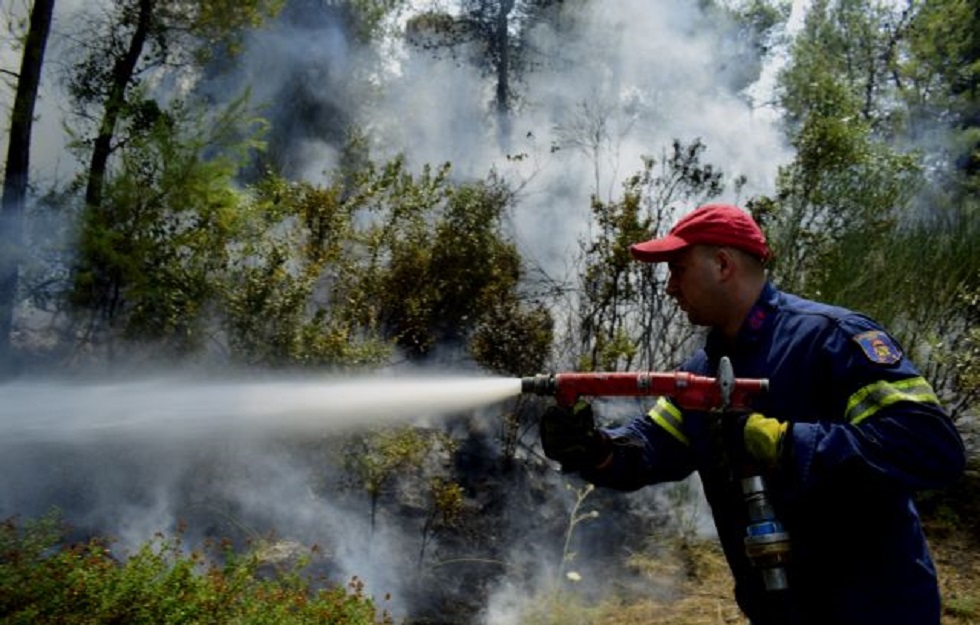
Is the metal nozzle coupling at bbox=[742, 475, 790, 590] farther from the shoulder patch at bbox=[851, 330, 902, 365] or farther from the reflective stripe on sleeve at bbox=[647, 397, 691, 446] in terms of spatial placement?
the reflective stripe on sleeve at bbox=[647, 397, 691, 446]

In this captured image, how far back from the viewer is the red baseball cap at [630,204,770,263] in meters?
2.37

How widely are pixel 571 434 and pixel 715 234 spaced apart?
801 millimetres

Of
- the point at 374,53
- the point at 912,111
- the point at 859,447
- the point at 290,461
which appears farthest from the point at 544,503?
the point at 912,111

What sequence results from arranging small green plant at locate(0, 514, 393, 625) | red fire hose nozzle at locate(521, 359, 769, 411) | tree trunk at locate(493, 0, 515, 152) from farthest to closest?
1. tree trunk at locate(493, 0, 515, 152)
2. small green plant at locate(0, 514, 393, 625)
3. red fire hose nozzle at locate(521, 359, 769, 411)

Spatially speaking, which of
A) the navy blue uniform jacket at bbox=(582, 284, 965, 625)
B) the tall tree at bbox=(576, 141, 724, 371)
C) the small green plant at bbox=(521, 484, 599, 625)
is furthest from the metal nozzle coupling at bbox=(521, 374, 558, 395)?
the tall tree at bbox=(576, 141, 724, 371)

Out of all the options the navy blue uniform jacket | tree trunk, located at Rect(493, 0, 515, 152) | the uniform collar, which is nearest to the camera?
the navy blue uniform jacket

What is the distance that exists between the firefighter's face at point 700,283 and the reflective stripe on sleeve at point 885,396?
509mm

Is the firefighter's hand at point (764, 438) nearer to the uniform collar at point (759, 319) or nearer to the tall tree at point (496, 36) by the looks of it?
the uniform collar at point (759, 319)

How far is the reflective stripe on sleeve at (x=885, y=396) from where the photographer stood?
6.50ft

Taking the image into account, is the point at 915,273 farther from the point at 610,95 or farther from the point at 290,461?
the point at 610,95

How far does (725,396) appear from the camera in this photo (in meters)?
2.16

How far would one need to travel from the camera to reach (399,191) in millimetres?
8047

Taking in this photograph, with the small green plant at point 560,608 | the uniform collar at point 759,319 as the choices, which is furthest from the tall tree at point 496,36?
the uniform collar at point 759,319

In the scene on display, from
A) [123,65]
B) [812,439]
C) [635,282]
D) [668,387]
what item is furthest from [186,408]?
[812,439]
